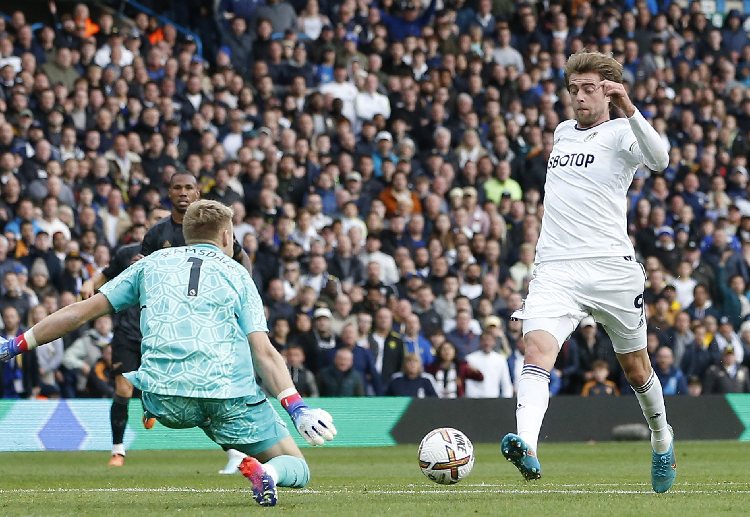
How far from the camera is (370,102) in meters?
22.2

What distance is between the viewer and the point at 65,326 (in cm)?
764

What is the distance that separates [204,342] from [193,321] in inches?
5.1

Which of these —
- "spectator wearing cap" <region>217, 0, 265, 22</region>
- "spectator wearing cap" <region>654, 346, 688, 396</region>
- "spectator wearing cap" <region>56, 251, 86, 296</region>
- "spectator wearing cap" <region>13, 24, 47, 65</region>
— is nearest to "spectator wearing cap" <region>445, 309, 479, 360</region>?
"spectator wearing cap" <region>654, 346, 688, 396</region>

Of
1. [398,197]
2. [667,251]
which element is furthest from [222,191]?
[667,251]

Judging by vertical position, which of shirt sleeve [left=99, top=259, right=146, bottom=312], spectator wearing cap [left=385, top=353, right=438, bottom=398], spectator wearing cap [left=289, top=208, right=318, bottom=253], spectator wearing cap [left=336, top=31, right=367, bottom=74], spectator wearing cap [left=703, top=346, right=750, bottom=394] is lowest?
spectator wearing cap [left=703, top=346, right=750, bottom=394]

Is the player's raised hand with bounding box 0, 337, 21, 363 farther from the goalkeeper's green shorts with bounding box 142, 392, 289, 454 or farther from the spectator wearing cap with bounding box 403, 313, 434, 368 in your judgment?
the spectator wearing cap with bounding box 403, 313, 434, 368

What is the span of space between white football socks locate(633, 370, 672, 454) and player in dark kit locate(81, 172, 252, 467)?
3474 millimetres

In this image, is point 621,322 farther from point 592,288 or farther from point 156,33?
point 156,33

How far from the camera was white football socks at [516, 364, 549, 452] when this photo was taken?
8297 mm

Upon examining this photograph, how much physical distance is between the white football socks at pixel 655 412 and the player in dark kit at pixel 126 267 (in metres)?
3.47

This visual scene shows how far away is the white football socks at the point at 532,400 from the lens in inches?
327

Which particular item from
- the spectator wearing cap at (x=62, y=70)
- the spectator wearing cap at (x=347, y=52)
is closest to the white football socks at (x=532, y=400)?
the spectator wearing cap at (x=62, y=70)

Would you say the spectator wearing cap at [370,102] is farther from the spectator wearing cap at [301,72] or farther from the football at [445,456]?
the football at [445,456]

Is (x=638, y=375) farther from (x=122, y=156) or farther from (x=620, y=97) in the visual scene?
(x=122, y=156)
